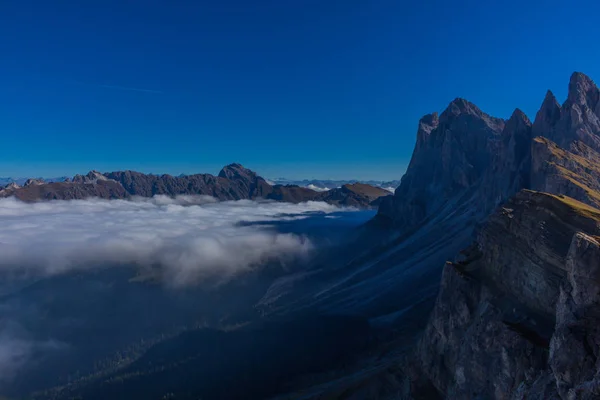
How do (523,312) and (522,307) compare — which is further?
(522,307)

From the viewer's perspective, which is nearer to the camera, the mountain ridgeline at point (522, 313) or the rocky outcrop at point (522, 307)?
the mountain ridgeline at point (522, 313)

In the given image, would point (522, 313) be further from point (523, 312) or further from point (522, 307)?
point (522, 307)

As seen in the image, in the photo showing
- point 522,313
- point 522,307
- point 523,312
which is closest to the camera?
point 522,313

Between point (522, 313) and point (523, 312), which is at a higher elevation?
Answer: point (523, 312)

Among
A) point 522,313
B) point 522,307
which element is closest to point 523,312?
point 522,313

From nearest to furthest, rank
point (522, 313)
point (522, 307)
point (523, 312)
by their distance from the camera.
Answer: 1. point (522, 313)
2. point (523, 312)
3. point (522, 307)

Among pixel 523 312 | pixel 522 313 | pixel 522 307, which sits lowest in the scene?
pixel 522 313

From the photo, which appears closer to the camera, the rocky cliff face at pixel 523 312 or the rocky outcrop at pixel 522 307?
the rocky cliff face at pixel 523 312

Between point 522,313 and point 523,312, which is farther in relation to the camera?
point 523,312

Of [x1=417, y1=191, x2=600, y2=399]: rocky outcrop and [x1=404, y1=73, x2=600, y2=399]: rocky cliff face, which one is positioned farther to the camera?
[x1=417, y1=191, x2=600, y2=399]: rocky outcrop

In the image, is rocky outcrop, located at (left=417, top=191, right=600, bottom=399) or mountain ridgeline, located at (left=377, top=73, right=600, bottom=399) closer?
mountain ridgeline, located at (left=377, top=73, right=600, bottom=399)

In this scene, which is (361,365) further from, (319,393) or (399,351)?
(319,393)
